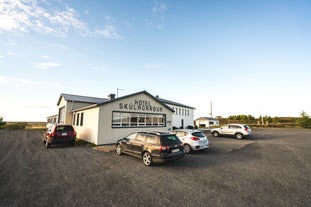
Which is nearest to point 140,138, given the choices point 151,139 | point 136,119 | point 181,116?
point 151,139

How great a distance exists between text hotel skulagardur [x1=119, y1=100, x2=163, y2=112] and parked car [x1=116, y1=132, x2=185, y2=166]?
6.67 meters

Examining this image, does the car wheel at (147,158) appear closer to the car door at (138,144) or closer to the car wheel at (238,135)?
the car door at (138,144)

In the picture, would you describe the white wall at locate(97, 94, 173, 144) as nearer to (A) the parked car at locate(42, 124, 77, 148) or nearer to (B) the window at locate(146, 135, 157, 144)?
(A) the parked car at locate(42, 124, 77, 148)

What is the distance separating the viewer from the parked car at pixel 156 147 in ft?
21.4

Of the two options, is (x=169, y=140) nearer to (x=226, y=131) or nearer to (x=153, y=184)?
(x=153, y=184)

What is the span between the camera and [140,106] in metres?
15.5

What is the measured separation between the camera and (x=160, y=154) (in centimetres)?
646

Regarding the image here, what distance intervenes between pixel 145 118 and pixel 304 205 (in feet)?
43.4

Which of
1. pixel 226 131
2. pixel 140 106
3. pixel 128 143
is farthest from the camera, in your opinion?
pixel 226 131

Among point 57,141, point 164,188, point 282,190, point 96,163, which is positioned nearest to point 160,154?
point 164,188

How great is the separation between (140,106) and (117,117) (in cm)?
286

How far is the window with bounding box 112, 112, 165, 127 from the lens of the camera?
13.7 metres

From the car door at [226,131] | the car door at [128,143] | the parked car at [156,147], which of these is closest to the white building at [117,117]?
the car door at [128,143]

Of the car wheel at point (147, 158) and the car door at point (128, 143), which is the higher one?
the car door at point (128, 143)
